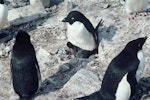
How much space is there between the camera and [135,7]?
7539mm

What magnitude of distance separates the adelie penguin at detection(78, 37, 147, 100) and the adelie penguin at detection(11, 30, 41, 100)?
0.91 metres

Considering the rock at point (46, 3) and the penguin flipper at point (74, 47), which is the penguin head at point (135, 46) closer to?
the penguin flipper at point (74, 47)

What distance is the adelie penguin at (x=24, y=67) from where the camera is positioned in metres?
5.75

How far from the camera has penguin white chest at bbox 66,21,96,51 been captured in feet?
22.5

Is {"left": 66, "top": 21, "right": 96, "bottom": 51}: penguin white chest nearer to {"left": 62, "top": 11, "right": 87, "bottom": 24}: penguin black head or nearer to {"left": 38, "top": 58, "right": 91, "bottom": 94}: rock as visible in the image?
{"left": 62, "top": 11, "right": 87, "bottom": 24}: penguin black head

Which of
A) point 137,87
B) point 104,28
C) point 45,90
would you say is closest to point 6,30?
point 104,28

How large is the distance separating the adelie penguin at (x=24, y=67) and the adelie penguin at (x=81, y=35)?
3.92 ft

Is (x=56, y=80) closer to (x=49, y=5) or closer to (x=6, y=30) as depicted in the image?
(x=6, y=30)

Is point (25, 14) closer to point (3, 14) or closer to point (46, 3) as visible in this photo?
point (3, 14)

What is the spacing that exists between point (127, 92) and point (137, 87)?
416 mm

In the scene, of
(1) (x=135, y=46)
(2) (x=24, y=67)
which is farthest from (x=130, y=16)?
(2) (x=24, y=67)

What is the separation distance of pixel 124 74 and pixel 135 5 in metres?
2.49

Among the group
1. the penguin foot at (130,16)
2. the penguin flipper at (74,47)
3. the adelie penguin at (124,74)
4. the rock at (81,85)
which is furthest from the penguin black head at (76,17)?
the adelie penguin at (124,74)

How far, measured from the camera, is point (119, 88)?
5262 mm
